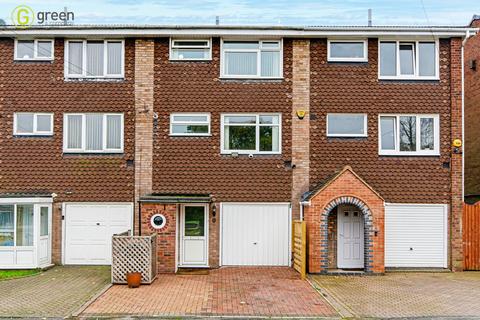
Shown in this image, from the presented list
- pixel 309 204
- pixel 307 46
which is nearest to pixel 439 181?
pixel 309 204

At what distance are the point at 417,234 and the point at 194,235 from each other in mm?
7213

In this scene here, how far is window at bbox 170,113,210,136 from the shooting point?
1719 centimetres

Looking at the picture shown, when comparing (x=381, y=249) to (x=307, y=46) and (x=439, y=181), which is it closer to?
(x=439, y=181)

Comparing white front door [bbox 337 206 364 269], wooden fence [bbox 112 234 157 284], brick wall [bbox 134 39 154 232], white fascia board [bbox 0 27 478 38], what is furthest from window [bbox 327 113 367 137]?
wooden fence [bbox 112 234 157 284]

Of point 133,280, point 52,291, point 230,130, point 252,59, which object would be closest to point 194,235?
point 230,130

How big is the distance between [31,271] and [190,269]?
186 inches

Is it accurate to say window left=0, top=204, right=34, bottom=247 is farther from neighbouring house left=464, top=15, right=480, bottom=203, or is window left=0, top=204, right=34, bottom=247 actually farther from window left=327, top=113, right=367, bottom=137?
neighbouring house left=464, top=15, right=480, bottom=203

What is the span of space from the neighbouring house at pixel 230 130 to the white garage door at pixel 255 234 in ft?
0.15

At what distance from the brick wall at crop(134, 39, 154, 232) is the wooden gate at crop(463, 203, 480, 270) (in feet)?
33.6

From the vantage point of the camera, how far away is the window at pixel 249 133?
17.2 m

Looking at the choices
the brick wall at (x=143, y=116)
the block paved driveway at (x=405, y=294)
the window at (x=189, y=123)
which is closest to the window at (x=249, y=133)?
the window at (x=189, y=123)

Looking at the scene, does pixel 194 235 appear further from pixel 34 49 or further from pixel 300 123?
pixel 34 49

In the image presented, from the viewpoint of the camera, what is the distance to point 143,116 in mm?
17141

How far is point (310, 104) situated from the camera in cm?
1716
